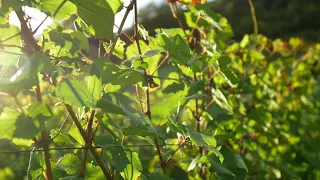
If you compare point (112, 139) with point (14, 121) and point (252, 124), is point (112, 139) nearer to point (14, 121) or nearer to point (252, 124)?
point (14, 121)

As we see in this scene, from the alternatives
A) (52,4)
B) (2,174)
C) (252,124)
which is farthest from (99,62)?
(2,174)

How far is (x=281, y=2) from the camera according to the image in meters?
22.0

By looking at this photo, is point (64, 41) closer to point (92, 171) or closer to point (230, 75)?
point (92, 171)

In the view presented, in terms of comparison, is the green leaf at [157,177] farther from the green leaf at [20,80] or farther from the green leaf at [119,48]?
the green leaf at [20,80]

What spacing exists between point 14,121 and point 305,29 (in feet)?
68.3

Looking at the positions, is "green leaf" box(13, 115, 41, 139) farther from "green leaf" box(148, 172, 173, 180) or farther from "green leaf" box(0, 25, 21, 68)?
"green leaf" box(148, 172, 173, 180)

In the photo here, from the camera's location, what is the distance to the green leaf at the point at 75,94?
84cm

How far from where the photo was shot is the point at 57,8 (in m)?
0.91

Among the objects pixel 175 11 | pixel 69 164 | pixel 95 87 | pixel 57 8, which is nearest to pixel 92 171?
pixel 69 164

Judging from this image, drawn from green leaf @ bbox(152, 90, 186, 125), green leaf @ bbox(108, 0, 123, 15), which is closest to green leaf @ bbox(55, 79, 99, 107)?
green leaf @ bbox(108, 0, 123, 15)

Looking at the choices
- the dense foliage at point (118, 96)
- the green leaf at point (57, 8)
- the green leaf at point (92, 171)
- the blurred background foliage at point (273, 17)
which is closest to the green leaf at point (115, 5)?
the dense foliage at point (118, 96)

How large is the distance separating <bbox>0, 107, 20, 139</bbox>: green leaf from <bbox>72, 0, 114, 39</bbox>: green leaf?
0.23m

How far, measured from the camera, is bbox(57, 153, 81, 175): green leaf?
44.4 inches

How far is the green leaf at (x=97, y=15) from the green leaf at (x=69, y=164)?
0.32 metres
